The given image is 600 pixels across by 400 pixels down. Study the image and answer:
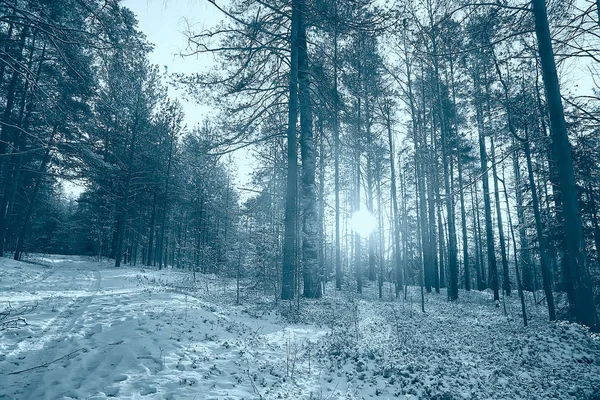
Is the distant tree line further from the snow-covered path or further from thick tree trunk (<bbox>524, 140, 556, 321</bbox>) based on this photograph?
the snow-covered path

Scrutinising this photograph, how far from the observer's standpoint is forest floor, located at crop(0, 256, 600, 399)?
4.20 metres

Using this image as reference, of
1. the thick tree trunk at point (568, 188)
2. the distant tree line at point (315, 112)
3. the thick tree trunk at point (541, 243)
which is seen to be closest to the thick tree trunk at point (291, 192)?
the distant tree line at point (315, 112)

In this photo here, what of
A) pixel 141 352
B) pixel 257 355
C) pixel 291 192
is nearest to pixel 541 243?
pixel 291 192

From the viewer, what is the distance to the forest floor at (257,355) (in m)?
4.20

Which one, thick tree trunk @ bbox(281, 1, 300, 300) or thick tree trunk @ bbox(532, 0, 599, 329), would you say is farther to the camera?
thick tree trunk @ bbox(281, 1, 300, 300)

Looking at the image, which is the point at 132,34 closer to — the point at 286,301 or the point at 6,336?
the point at 6,336

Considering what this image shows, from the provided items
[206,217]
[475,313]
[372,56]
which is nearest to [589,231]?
[475,313]

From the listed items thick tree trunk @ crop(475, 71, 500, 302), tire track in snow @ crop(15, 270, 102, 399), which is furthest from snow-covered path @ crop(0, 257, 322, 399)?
thick tree trunk @ crop(475, 71, 500, 302)

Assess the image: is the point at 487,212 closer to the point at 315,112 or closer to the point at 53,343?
the point at 315,112

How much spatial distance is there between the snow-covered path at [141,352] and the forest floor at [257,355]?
23 mm

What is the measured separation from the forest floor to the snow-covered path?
23 millimetres

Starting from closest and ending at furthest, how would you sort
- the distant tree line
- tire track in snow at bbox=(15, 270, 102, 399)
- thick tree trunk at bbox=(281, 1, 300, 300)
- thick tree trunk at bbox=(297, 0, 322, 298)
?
tire track in snow at bbox=(15, 270, 102, 399) < the distant tree line < thick tree trunk at bbox=(281, 1, 300, 300) < thick tree trunk at bbox=(297, 0, 322, 298)

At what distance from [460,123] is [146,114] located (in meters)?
24.5

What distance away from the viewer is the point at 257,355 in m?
5.77
